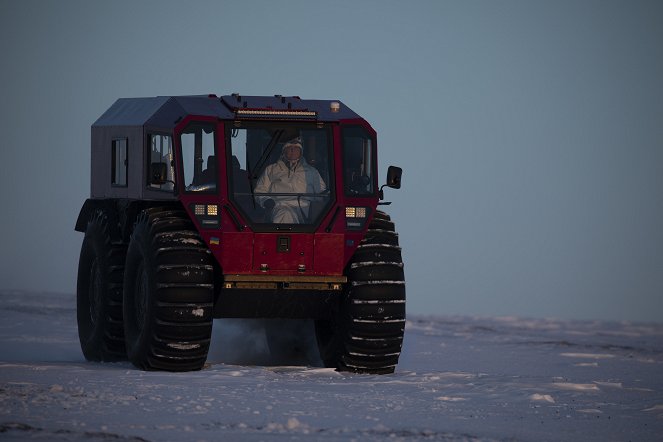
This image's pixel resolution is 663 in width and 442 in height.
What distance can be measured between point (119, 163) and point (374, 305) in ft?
15.9

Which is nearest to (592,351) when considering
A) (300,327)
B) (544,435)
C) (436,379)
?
(300,327)

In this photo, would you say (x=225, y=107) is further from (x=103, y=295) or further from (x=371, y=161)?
(x=103, y=295)

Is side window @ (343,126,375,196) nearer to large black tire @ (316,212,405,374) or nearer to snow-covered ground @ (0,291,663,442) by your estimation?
large black tire @ (316,212,405,374)

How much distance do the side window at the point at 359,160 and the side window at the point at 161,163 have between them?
214 cm

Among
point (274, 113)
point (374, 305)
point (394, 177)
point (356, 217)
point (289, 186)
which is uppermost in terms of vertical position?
point (274, 113)

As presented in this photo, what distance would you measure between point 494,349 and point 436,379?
1226 cm

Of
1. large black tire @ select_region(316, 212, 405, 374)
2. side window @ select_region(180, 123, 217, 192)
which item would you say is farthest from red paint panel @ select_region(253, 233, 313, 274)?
side window @ select_region(180, 123, 217, 192)

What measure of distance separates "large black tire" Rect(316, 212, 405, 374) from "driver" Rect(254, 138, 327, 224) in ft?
2.96

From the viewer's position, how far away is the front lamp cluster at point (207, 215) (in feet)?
55.5

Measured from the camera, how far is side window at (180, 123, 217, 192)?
17.2 m

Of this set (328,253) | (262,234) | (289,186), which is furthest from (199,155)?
(328,253)

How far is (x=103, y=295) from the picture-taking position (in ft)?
65.6

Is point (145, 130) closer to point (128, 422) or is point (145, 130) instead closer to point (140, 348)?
point (140, 348)

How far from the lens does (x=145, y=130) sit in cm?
1881
